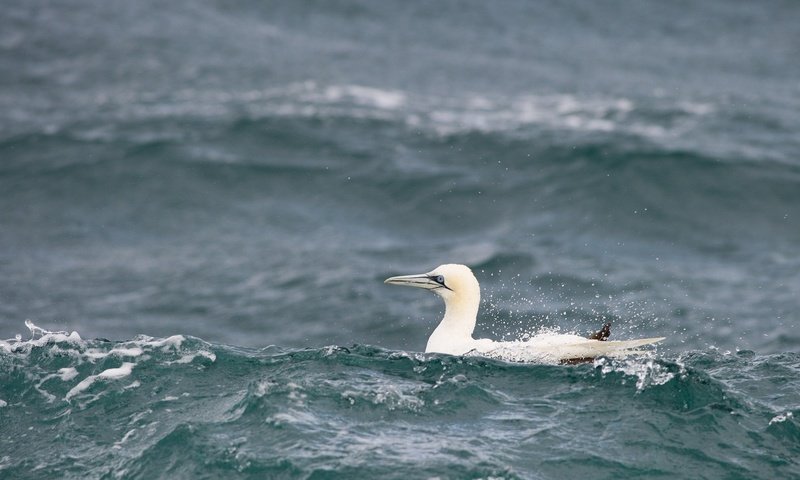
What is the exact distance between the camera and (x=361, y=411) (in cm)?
974

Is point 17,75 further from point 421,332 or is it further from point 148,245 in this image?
→ point 421,332

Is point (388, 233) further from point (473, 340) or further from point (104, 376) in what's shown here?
point (104, 376)

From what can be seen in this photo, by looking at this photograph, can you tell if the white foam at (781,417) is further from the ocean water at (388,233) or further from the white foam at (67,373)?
the white foam at (67,373)

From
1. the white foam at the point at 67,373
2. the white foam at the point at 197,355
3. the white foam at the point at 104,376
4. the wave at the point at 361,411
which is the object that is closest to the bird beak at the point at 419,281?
the wave at the point at 361,411

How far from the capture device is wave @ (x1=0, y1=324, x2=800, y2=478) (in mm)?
9039

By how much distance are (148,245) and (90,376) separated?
8.16 meters

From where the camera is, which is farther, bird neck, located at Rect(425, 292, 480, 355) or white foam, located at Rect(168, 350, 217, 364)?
bird neck, located at Rect(425, 292, 480, 355)

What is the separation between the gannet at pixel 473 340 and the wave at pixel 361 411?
0.55 feet

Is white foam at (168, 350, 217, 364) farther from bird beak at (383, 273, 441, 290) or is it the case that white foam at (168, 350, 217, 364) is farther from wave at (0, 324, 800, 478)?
bird beak at (383, 273, 441, 290)

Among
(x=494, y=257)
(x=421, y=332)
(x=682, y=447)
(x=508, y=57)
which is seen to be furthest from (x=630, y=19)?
(x=682, y=447)

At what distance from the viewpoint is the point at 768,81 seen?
2505 centimetres

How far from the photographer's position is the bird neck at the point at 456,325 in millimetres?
11609

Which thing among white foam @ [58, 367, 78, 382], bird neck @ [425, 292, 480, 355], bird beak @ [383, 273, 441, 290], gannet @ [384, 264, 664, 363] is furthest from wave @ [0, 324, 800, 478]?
bird beak @ [383, 273, 441, 290]

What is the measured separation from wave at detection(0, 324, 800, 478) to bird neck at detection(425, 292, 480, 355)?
0.62 metres
